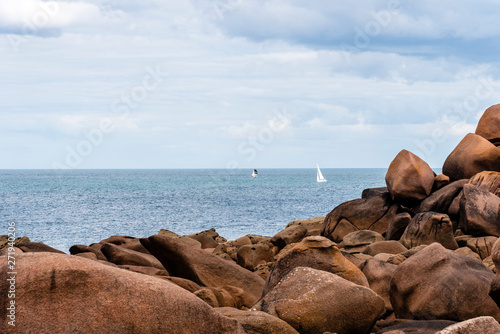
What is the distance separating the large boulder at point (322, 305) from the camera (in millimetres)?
7297

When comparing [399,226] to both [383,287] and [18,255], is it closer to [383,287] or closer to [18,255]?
[383,287]

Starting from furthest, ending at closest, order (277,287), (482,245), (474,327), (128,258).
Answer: (482,245) → (128,258) → (277,287) → (474,327)

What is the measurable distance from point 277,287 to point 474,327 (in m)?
3.36

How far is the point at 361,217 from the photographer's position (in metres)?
21.3

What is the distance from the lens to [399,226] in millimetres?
18812

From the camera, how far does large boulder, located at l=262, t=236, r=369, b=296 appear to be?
29.4 feet

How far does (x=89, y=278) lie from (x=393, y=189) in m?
16.9

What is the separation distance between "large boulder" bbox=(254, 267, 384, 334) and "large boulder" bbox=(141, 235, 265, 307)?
290cm

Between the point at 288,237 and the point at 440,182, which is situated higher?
the point at 440,182

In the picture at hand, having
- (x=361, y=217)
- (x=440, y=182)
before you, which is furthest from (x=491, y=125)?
(x=361, y=217)

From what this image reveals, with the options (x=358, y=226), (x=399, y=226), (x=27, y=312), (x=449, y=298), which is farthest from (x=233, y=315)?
(x=358, y=226)

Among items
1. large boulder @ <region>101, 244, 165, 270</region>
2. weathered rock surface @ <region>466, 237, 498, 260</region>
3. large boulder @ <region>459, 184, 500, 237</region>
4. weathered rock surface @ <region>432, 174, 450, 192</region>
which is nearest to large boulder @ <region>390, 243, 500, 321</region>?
large boulder @ <region>101, 244, 165, 270</region>

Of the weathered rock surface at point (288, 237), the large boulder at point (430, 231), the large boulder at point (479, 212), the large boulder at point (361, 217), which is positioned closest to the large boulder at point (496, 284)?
the large boulder at point (430, 231)

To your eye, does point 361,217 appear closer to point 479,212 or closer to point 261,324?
point 479,212
